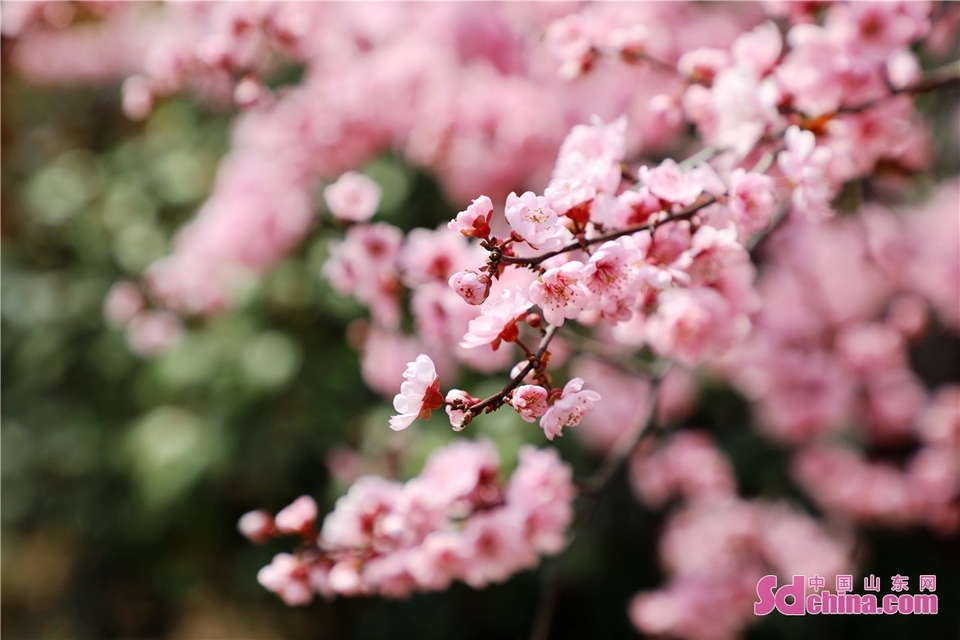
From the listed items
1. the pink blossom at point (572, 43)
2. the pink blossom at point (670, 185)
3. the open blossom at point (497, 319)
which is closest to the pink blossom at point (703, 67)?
the pink blossom at point (572, 43)

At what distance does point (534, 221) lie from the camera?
0.59m

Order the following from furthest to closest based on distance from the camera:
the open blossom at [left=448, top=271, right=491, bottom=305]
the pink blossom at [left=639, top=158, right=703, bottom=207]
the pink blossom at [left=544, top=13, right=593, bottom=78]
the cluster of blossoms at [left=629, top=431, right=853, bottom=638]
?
1. the cluster of blossoms at [left=629, top=431, right=853, bottom=638]
2. the pink blossom at [left=544, top=13, right=593, bottom=78]
3. the pink blossom at [left=639, top=158, right=703, bottom=207]
4. the open blossom at [left=448, top=271, right=491, bottom=305]

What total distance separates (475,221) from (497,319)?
0.08m

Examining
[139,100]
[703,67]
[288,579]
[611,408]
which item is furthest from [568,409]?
[611,408]

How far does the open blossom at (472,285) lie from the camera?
58 cm

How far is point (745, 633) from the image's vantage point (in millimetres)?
2104

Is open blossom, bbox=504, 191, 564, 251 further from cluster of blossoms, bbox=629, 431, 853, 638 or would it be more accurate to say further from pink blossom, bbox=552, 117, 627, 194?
cluster of blossoms, bbox=629, 431, 853, 638

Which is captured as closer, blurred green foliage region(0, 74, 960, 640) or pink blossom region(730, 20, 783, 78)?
pink blossom region(730, 20, 783, 78)

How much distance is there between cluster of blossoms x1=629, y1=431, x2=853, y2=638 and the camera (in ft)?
5.34

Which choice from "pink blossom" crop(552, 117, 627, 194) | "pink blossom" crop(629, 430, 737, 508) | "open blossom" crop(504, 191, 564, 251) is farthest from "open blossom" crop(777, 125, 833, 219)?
"pink blossom" crop(629, 430, 737, 508)

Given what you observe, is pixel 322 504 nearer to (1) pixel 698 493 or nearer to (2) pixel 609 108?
(1) pixel 698 493

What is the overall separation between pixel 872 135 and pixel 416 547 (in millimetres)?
985

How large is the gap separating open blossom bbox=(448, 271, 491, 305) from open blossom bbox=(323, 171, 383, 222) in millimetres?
482

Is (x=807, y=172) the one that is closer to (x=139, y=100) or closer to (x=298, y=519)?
(x=298, y=519)
